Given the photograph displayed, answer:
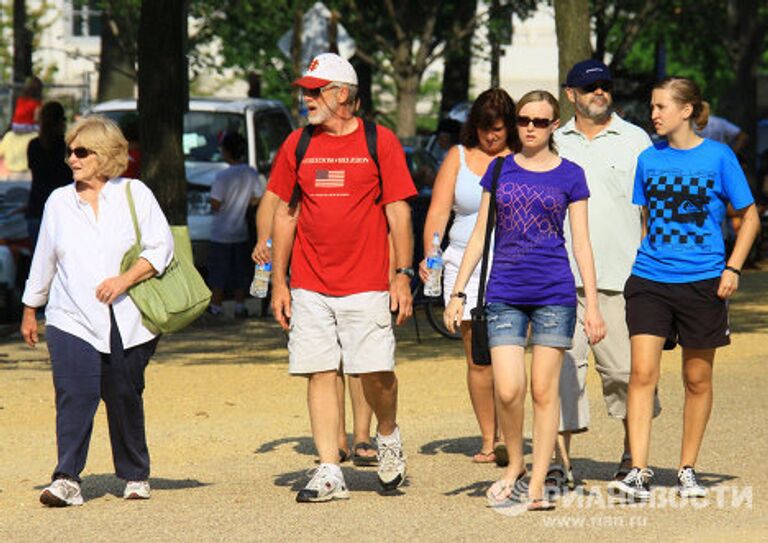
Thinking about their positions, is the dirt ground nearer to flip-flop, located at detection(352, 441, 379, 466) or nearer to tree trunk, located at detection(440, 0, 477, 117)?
flip-flop, located at detection(352, 441, 379, 466)

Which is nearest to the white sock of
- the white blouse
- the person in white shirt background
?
the white blouse

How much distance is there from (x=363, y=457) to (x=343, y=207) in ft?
5.99

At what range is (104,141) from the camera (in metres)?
8.78

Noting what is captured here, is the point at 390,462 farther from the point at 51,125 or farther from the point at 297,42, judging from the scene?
the point at 297,42

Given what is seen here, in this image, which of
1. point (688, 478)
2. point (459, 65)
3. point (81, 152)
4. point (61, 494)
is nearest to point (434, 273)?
point (688, 478)

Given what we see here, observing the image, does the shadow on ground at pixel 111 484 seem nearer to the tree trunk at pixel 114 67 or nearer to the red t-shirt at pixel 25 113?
the red t-shirt at pixel 25 113

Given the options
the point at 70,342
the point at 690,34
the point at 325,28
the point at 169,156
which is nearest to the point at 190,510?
the point at 70,342

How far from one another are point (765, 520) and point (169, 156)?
992cm

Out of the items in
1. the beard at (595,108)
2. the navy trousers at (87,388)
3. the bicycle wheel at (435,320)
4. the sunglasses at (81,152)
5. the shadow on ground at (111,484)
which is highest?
the beard at (595,108)

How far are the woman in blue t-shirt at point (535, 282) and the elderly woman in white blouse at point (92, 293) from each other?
140 cm

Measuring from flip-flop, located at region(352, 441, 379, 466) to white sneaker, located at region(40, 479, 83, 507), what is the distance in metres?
1.83

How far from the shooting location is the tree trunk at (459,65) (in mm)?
38500

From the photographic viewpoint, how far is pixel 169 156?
17406mm

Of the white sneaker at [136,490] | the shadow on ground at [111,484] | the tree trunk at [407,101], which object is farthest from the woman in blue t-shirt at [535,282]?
the tree trunk at [407,101]
